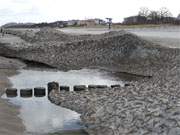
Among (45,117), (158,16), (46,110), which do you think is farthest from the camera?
(158,16)

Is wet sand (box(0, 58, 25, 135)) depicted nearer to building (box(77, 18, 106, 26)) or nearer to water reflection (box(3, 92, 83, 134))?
water reflection (box(3, 92, 83, 134))

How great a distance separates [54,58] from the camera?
35531mm

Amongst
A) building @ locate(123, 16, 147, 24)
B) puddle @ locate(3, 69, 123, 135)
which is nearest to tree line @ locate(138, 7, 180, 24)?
building @ locate(123, 16, 147, 24)

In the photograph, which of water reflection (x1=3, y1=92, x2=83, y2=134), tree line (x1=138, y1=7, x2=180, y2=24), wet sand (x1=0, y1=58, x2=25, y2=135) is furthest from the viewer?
tree line (x1=138, y1=7, x2=180, y2=24)

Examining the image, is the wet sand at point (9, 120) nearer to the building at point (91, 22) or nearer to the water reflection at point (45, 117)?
the water reflection at point (45, 117)

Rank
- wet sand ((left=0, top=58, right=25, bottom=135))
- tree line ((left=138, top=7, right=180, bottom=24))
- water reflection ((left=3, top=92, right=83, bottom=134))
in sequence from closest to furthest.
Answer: wet sand ((left=0, top=58, right=25, bottom=135)) → water reflection ((left=3, top=92, right=83, bottom=134)) → tree line ((left=138, top=7, right=180, bottom=24))

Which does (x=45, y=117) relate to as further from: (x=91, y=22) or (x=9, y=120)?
(x=91, y=22)

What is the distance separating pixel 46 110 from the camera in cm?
1634

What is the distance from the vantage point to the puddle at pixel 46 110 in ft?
45.5

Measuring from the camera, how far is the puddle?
13.9 metres

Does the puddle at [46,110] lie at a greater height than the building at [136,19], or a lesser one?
lesser

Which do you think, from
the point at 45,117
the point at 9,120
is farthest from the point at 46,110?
the point at 9,120

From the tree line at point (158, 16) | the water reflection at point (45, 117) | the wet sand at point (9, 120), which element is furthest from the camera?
the tree line at point (158, 16)

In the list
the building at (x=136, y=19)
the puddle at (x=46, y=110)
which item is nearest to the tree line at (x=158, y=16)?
the building at (x=136, y=19)
